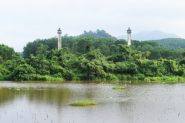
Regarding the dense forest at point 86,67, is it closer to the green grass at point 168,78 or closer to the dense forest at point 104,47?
the green grass at point 168,78

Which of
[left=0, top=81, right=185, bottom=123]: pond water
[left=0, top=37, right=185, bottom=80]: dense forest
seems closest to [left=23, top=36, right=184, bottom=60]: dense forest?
[left=0, top=37, right=185, bottom=80]: dense forest

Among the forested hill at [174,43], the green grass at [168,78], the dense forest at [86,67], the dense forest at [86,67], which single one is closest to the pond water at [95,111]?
the dense forest at [86,67]

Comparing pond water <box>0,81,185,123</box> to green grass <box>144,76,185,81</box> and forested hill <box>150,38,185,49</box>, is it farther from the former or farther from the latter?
forested hill <box>150,38,185,49</box>

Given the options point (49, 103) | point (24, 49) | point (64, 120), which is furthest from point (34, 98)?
point (24, 49)

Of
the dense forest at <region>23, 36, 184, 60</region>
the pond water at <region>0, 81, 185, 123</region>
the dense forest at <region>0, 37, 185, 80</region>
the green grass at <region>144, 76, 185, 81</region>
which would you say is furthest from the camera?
the dense forest at <region>23, 36, 184, 60</region>

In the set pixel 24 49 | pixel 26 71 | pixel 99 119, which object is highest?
pixel 24 49

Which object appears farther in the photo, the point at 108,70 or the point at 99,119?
the point at 108,70

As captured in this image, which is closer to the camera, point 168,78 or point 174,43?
point 168,78

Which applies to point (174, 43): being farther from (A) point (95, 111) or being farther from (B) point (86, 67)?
(A) point (95, 111)

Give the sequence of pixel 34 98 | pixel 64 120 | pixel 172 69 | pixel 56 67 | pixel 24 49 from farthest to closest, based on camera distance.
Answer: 1. pixel 24 49
2. pixel 172 69
3. pixel 56 67
4. pixel 34 98
5. pixel 64 120

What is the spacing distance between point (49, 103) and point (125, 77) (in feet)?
63.5

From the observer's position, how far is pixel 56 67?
102ft

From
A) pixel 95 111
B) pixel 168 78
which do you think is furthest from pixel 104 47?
pixel 95 111

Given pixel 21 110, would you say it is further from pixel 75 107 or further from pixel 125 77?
pixel 125 77
